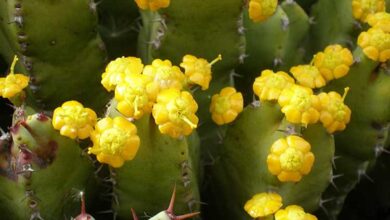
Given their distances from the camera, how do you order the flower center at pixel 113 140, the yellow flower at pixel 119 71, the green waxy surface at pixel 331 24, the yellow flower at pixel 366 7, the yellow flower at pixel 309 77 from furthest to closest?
the green waxy surface at pixel 331 24 → the yellow flower at pixel 366 7 → the yellow flower at pixel 309 77 → the yellow flower at pixel 119 71 → the flower center at pixel 113 140

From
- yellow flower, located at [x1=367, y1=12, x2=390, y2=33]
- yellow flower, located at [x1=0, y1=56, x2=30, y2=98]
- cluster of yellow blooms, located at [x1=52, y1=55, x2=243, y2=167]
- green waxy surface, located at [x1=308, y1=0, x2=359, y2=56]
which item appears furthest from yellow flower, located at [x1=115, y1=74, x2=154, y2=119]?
green waxy surface, located at [x1=308, y1=0, x2=359, y2=56]

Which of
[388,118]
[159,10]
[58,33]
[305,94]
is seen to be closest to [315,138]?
[305,94]

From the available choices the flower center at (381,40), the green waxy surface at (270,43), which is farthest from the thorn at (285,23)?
the flower center at (381,40)

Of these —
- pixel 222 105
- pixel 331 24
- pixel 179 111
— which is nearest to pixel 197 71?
pixel 222 105

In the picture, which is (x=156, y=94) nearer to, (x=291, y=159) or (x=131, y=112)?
(x=131, y=112)

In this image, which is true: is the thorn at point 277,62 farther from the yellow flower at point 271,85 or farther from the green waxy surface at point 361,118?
the yellow flower at point 271,85
